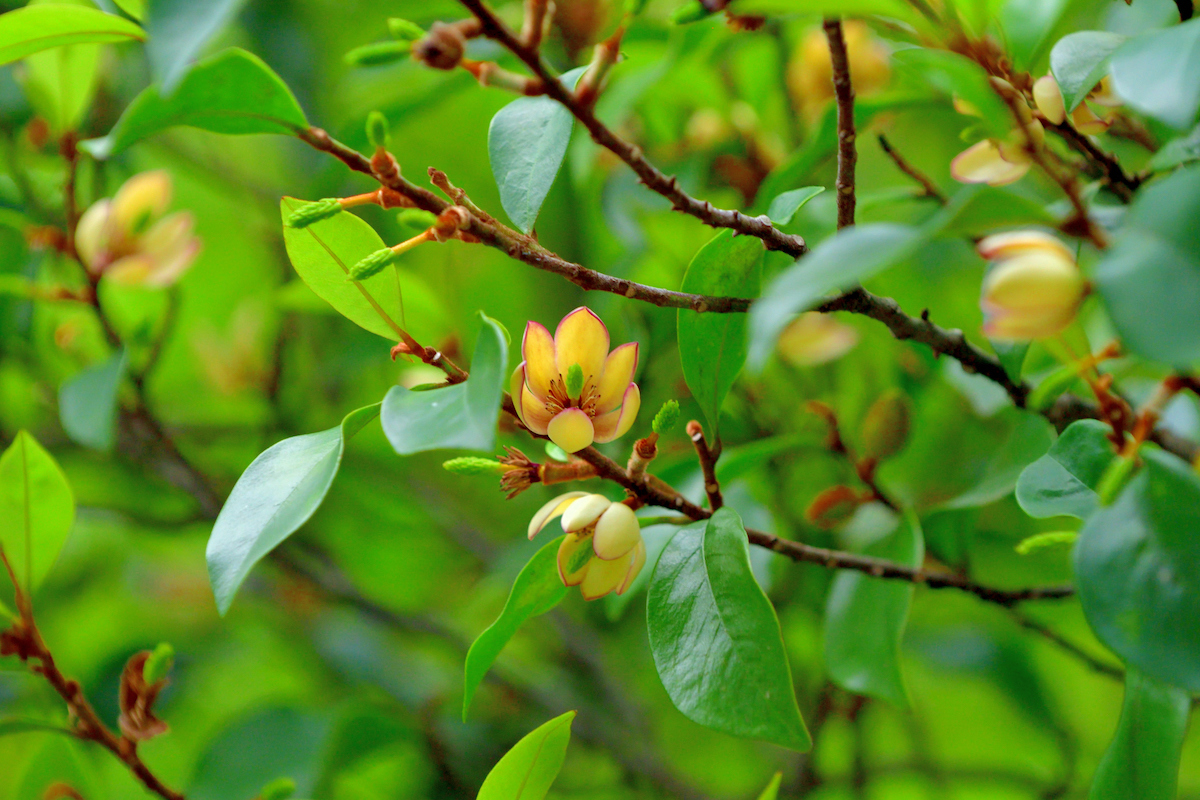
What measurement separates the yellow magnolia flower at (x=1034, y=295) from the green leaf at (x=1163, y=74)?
0.20 ft

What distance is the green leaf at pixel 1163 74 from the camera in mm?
323

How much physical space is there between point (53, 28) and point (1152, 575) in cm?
58

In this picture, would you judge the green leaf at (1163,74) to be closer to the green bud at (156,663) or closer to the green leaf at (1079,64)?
the green leaf at (1079,64)

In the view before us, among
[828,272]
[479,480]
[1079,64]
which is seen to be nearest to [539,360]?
[828,272]

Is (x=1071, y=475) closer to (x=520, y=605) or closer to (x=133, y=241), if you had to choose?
(x=520, y=605)

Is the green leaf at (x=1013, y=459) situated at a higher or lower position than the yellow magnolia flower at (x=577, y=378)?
lower

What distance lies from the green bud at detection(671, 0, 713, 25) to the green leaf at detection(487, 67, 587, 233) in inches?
3.2

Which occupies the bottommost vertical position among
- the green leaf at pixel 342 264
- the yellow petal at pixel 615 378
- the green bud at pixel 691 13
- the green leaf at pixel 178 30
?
the yellow petal at pixel 615 378

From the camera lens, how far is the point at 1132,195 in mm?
529

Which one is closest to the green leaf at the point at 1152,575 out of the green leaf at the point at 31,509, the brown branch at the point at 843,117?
the brown branch at the point at 843,117

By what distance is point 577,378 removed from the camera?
18.3 inches

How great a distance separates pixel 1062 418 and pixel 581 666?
89 cm

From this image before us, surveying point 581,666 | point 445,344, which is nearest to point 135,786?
point 581,666

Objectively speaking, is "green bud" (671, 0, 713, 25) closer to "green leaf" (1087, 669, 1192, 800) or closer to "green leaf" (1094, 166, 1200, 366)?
"green leaf" (1094, 166, 1200, 366)
